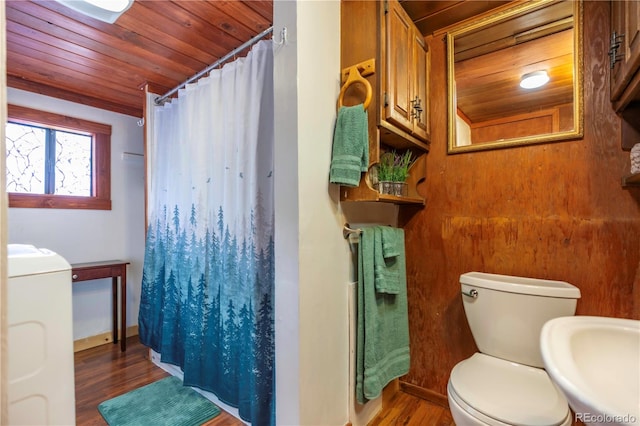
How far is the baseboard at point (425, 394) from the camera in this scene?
168cm

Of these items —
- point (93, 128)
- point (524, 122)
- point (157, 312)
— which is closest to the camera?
point (524, 122)

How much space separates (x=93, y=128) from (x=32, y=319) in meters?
2.48

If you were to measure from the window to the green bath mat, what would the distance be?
64.0 inches

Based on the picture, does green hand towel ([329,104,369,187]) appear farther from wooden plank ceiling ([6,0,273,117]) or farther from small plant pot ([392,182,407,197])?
wooden plank ceiling ([6,0,273,117])

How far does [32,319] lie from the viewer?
0.68 metres

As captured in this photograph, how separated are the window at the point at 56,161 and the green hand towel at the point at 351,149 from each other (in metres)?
2.43

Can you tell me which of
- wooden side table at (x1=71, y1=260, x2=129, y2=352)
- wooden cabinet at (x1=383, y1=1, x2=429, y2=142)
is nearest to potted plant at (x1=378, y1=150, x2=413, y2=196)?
wooden cabinet at (x1=383, y1=1, x2=429, y2=142)

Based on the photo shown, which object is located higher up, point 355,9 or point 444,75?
point 355,9

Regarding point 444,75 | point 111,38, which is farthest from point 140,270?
point 444,75

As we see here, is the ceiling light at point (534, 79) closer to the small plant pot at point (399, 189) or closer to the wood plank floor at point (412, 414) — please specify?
the small plant pot at point (399, 189)

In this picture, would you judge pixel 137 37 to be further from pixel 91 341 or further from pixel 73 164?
pixel 91 341

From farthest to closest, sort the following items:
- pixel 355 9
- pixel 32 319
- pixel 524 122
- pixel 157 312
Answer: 1. pixel 157 312
2. pixel 524 122
3. pixel 355 9
4. pixel 32 319

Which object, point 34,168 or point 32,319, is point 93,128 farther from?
point 32,319

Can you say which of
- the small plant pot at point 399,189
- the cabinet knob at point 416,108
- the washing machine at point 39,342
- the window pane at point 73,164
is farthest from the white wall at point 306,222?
the window pane at point 73,164
